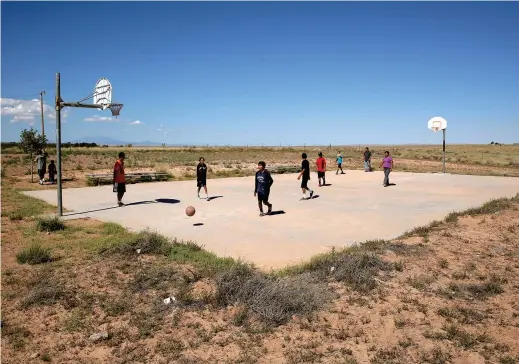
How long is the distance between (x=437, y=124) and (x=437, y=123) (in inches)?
3.3

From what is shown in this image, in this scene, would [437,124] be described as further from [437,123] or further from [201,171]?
[201,171]

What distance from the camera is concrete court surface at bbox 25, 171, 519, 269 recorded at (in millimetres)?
9594

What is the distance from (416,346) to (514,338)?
1342mm

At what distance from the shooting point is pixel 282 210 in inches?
541

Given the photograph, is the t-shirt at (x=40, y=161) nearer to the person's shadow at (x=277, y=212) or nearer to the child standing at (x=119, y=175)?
the child standing at (x=119, y=175)

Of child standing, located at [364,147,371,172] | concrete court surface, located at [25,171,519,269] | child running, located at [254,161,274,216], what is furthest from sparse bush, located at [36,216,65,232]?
child standing, located at [364,147,371,172]

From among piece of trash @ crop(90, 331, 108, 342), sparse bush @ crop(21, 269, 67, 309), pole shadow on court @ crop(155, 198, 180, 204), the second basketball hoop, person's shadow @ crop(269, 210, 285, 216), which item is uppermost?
the second basketball hoop

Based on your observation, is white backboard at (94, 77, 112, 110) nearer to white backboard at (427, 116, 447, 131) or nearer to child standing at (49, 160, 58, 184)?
child standing at (49, 160, 58, 184)

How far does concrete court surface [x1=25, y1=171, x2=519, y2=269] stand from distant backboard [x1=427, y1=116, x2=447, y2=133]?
10318 millimetres

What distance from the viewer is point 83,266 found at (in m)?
7.68

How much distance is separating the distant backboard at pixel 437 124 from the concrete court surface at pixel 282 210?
10318 millimetres

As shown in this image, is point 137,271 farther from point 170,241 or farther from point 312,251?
point 312,251

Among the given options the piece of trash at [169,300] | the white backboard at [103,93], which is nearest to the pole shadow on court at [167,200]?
the white backboard at [103,93]

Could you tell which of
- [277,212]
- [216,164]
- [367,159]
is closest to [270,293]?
[277,212]
